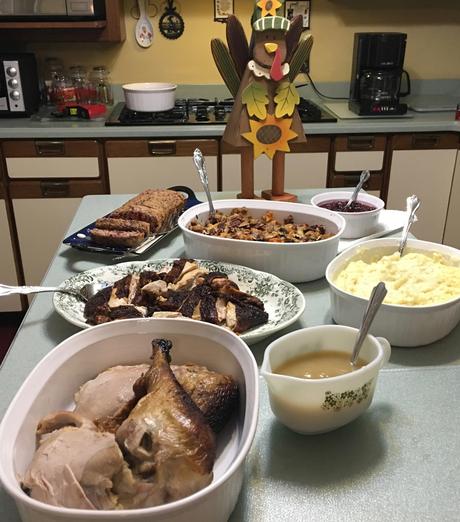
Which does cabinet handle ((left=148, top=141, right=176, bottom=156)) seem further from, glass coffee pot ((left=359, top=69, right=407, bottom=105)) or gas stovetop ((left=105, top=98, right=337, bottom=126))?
glass coffee pot ((left=359, top=69, right=407, bottom=105))

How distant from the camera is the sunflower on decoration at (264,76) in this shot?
118 centimetres

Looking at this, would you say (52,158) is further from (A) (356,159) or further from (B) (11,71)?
(A) (356,159)

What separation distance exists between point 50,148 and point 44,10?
0.60 m

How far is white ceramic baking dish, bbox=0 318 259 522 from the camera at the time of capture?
17.1 inches

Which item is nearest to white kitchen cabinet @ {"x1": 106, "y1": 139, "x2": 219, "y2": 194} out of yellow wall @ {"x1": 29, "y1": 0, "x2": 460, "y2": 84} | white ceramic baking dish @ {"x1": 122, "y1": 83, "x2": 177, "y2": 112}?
white ceramic baking dish @ {"x1": 122, "y1": 83, "x2": 177, "y2": 112}

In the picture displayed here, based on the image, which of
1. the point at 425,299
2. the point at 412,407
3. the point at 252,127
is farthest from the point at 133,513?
the point at 252,127

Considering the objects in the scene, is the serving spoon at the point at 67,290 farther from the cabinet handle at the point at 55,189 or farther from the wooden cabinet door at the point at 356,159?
the wooden cabinet door at the point at 356,159

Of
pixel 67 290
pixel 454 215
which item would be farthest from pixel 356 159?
pixel 67 290

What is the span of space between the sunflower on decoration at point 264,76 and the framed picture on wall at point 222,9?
1.54 metres

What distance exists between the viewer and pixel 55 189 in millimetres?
2293

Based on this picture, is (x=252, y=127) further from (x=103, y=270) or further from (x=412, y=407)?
(x=412, y=407)

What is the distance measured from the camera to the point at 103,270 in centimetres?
98

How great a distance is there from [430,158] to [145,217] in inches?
63.7

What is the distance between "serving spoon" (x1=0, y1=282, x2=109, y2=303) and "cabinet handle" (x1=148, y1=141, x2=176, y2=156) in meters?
1.40
